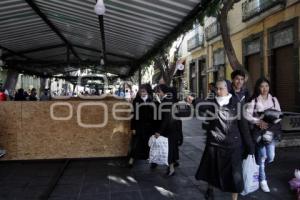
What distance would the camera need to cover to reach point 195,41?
2498cm

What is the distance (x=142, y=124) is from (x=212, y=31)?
51.0 ft

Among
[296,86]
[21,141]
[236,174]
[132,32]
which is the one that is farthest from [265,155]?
[296,86]

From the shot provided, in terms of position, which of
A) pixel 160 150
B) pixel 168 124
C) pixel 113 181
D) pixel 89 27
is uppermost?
pixel 89 27

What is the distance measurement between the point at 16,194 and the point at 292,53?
11272 millimetres

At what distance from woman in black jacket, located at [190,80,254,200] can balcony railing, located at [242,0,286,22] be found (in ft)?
33.3

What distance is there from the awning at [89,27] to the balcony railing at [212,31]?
284 inches

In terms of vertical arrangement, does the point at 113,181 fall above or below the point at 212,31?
below

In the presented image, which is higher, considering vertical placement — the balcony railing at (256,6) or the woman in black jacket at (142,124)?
the balcony railing at (256,6)

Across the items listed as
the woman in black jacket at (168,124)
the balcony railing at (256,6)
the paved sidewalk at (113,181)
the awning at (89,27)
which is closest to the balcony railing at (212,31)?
the balcony railing at (256,6)

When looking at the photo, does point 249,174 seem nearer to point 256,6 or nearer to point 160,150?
point 160,150

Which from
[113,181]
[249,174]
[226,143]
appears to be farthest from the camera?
[113,181]

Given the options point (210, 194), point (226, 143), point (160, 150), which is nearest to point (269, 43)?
point (160, 150)

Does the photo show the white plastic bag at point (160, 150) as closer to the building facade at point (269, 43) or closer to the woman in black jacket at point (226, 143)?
the woman in black jacket at point (226, 143)

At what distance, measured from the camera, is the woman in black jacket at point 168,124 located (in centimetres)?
612
